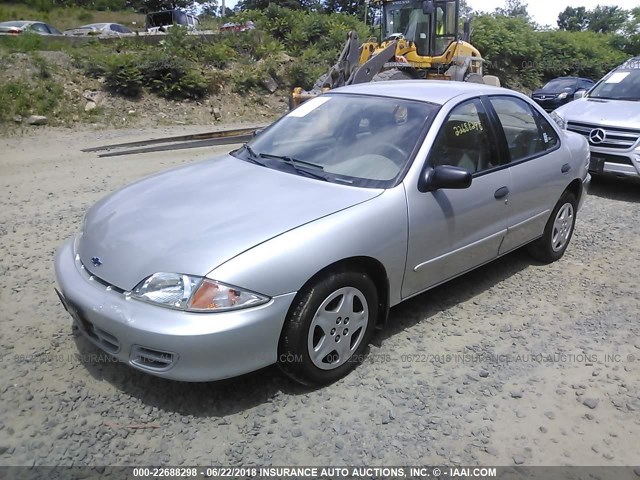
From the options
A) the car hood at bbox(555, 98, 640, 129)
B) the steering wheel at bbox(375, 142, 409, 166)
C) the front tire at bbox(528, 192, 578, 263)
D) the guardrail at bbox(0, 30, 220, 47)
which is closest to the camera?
the steering wheel at bbox(375, 142, 409, 166)

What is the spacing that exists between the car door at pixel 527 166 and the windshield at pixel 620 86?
14.4 feet

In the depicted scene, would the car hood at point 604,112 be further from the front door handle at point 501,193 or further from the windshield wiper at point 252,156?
the windshield wiper at point 252,156

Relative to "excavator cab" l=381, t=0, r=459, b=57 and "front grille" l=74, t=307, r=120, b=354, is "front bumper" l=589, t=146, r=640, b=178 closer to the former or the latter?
"excavator cab" l=381, t=0, r=459, b=57

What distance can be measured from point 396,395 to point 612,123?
5951 millimetres

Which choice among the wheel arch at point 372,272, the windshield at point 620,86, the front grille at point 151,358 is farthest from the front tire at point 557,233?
the windshield at point 620,86

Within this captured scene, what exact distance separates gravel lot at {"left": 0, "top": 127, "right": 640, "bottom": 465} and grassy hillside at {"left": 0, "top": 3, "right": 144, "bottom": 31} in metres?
36.4

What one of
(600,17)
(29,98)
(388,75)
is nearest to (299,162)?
(388,75)

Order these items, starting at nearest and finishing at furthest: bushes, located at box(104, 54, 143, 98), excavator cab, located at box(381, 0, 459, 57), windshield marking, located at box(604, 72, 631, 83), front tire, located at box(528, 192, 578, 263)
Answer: front tire, located at box(528, 192, 578, 263) < windshield marking, located at box(604, 72, 631, 83) < excavator cab, located at box(381, 0, 459, 57) < bushes, located at box(104, 54, 143, 98)

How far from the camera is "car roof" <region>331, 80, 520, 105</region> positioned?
4.02 meters

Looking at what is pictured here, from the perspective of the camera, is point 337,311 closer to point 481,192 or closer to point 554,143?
point 481,192

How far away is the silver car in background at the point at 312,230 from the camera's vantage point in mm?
2752

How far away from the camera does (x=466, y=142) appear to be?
3.95m

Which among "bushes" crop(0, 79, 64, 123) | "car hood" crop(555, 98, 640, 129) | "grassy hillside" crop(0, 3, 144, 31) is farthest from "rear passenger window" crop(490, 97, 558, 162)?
"grassy hillside" crop(0, 3, 144, 31)

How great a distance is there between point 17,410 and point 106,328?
0.68 m
